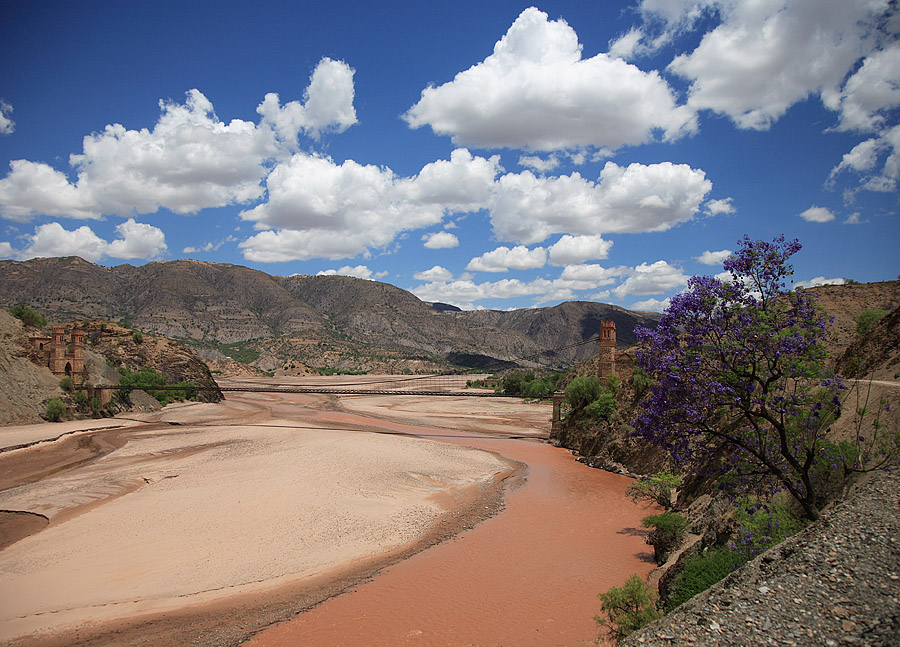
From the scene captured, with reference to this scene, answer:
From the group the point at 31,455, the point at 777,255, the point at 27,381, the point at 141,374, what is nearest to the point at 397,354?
the point at 141,374

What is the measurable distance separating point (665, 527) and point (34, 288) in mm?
194984

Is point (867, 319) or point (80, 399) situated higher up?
point (867, 319)

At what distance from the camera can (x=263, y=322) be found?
17712 cm

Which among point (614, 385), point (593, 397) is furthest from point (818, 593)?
point (593, 397)

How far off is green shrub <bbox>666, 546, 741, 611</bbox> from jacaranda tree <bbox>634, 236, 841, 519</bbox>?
1432 mm

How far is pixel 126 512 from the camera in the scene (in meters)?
17.4

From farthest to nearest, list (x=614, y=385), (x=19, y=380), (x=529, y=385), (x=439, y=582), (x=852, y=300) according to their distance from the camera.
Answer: (x=529, y=385)
(x=19, y=380)
(x=614, y=385)
(x=852, y=300)
(x=439, y=582)

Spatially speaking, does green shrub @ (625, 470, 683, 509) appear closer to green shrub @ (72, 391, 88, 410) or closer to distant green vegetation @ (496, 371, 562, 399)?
distant green vegetation @ (496, 371, 562, 399)

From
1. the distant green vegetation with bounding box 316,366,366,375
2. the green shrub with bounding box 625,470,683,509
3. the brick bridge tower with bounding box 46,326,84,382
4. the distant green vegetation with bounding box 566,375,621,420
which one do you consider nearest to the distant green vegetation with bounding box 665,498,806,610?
the green shrub with bounding box 625,470,683,509

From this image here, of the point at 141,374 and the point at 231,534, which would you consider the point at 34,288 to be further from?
the point at 231,534

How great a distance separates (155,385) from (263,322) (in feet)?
419

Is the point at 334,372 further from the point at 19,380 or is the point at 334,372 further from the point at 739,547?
the point at 739,547

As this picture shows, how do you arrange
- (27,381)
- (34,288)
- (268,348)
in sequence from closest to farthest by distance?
(27,381), (268,348), (34,288)

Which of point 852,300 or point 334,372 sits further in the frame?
point 334,372
